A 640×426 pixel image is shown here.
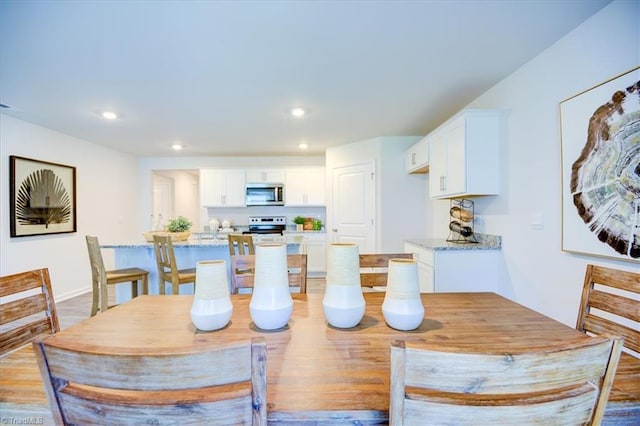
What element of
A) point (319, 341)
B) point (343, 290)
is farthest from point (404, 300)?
point (319, 341)

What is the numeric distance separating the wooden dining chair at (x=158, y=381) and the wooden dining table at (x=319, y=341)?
0.13ft

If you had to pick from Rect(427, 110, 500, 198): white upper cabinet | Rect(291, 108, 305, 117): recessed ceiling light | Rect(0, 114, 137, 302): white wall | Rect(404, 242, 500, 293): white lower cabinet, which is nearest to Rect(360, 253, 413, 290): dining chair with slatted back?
Rect(404, 242, 500, 293): white lower cabinet

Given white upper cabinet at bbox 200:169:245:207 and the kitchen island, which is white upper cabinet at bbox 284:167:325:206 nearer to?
white upper cabinet at bbox 200:169:245:207

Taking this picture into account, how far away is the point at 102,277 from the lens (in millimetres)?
2859

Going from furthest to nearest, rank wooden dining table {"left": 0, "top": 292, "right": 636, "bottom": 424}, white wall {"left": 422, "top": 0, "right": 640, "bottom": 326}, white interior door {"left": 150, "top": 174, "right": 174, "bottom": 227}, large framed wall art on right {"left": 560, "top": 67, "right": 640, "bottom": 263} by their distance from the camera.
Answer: white interior door {"left": 150, "top": 174, "right": 174, "bottom": 227}, white wall {"left": 422, "top": 0, "right": 640, "bottom": 326}, large framed wall art on right {"left": 560, "top": 67, "right": 640, "bottom": 263}, wooden dining table {"left": 0, "top": 292, "right": 636, "bottom": 424}

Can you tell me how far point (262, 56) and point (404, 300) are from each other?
6.34 ft

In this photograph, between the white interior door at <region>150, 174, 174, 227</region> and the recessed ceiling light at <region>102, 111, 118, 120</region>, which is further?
the white interior door at <region>150, 174, 174, 227</region>

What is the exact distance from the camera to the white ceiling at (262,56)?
5.56 feet

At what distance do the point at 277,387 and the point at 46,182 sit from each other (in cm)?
470

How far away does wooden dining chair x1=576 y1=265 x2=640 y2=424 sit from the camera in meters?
0.72

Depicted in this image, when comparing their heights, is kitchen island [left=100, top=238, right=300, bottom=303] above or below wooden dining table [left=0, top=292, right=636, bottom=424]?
below

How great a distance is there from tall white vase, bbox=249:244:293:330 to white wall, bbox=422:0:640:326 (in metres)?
1.77

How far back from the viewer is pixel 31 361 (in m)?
0.91

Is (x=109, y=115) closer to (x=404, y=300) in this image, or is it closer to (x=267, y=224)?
(x=267, y=224)
